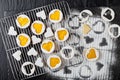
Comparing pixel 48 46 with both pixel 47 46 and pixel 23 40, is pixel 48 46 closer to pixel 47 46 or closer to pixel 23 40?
pixel 47 46

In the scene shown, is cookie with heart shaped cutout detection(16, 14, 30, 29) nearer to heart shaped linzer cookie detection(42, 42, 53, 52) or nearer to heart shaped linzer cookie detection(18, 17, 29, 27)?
heart shaped linzer cookie detection(18, 17, 29, 27)

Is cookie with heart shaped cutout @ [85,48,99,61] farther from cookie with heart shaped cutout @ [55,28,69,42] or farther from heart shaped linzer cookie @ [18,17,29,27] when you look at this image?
heart shaped linzer cookie @ [18,17,29,27]

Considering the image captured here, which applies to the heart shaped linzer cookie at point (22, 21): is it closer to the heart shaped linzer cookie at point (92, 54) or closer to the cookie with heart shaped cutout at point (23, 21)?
the cookie with heart shaped cutout at point (23, 21)

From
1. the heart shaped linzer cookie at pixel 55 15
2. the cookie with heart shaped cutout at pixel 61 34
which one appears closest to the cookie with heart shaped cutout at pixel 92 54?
the cookie with heart shaped cutout at pixel 61 34

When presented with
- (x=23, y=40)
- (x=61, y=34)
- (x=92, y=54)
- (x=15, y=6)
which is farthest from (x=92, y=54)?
(x=15, y=6)

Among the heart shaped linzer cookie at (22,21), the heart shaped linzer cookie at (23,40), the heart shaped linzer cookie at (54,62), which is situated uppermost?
the heart shaped linzer cookie at (22,21)

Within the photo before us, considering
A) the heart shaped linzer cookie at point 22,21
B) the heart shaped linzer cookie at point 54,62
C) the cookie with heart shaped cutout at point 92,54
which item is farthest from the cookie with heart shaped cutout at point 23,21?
the cookie with heart shaped cutout at point 92,54

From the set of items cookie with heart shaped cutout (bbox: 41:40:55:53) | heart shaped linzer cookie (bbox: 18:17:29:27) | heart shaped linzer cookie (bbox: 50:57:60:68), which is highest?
heart shaped linzer cookie (bbox: 18:17:29:27)

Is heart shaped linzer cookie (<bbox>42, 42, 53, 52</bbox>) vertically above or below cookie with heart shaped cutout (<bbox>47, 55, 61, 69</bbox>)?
above

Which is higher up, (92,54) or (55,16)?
(55,16)

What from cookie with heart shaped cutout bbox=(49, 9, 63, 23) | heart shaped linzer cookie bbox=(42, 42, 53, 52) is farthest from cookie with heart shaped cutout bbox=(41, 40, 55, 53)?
cookie with heart shaped cutout bbox=(49, 9, 63, 23)

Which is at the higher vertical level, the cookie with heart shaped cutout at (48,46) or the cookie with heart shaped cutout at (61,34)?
the cookie with heart shaped cutout at (61,34)

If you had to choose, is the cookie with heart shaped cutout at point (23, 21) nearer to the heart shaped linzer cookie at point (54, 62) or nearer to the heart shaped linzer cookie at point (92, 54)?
the heart shaped linzer cookie at point (54, 62)

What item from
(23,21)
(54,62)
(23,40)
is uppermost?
(23,21)
